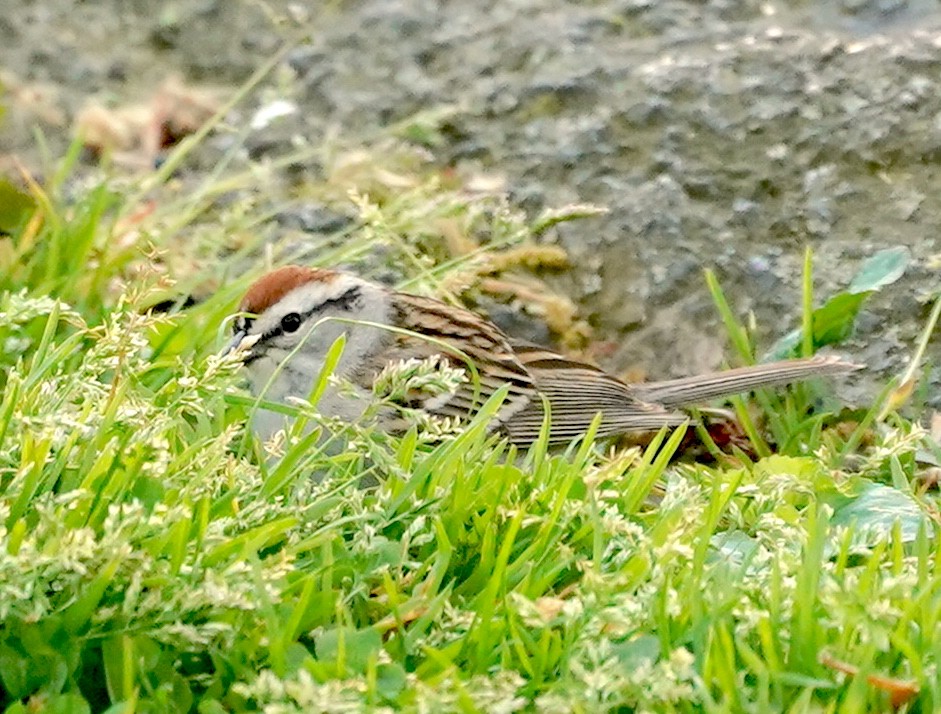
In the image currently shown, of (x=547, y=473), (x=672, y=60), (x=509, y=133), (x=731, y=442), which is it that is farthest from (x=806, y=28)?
(x=547, y=473)

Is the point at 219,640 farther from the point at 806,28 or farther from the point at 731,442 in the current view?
the point at 806,28

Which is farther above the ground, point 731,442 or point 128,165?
point 128,165

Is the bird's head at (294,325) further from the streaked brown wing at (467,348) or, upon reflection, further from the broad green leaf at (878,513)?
the broad green leaf at (878,513)

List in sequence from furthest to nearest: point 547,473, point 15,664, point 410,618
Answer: point 547,473 < point 410,618 < point 15,664

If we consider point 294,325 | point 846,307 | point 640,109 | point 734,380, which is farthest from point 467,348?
point 640,109

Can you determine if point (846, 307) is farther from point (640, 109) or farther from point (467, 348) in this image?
point (640, 109)

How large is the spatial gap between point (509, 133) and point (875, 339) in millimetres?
1379

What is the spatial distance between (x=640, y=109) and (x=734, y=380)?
122cm

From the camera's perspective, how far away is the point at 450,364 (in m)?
3.08

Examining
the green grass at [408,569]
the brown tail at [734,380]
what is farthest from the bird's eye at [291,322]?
the brown tail at [734,380]

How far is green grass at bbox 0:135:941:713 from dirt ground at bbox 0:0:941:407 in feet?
3.59

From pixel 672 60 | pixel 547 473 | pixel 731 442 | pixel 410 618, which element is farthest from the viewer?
pixel 672 60

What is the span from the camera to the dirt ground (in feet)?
12.1

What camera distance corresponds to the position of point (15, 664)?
1.77 meters
